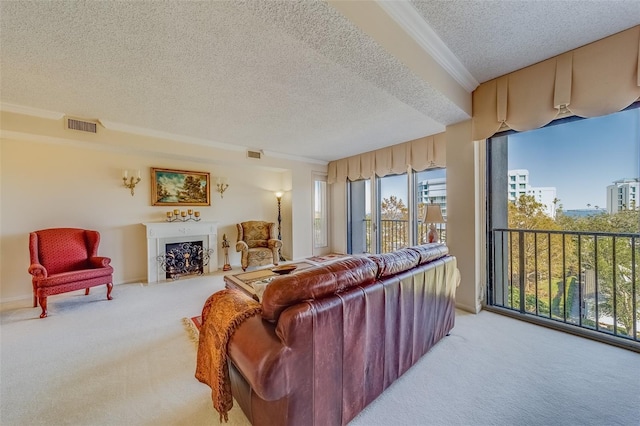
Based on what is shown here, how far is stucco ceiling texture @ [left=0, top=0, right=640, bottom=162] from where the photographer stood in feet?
5.19

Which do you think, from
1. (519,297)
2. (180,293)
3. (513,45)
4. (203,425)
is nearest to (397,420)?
(203,425)

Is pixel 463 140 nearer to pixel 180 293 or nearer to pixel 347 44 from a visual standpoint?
pixel 347 44

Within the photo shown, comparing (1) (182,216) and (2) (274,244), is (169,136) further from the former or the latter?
(2) (274,244)

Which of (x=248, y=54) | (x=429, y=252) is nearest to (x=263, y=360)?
(x=429, y=252)

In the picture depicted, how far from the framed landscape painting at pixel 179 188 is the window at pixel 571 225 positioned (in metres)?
4.75

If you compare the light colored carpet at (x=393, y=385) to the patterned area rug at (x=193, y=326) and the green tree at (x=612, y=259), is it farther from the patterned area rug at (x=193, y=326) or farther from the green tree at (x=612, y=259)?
the green tree at (x=612, y=259)

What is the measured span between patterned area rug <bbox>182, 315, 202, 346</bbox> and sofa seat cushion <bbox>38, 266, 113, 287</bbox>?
1.49 metres

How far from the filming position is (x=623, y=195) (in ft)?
7.00

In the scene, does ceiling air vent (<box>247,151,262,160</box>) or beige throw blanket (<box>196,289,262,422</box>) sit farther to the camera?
ceiling air vent (<box>247,151,262,160</box>)

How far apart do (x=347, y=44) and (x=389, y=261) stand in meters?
1.48


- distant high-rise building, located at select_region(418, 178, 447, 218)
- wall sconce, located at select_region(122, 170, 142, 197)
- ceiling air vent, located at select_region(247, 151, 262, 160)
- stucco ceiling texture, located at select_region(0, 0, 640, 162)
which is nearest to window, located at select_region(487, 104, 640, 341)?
stucco ceiling texture, located at select_region(0, 0, 640, 162)

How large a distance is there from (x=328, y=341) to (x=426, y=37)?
232cm

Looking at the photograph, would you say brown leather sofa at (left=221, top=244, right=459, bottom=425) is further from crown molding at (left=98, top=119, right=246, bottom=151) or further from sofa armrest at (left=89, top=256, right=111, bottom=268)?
crown molding at (left=98, top=119, right=246, bottom=151)

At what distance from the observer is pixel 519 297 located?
2695 millimetres
